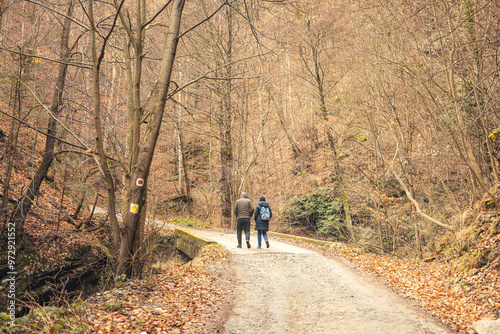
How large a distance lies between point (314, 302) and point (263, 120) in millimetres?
13592

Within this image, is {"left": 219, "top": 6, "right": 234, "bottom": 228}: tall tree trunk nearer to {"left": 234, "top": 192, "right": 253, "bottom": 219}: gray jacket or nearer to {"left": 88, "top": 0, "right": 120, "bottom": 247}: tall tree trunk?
{"left": 234, "top": 192, "right": 253, "bottom": 219}: gray jacket

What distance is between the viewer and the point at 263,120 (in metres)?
19.3

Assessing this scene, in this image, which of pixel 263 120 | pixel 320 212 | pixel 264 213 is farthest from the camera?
pixel 320 212

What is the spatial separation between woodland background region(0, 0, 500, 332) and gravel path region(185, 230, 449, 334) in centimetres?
241

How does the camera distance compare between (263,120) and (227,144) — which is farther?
(227,144)

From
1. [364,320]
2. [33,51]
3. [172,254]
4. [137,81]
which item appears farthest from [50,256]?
[364,320]

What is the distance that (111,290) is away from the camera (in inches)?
241

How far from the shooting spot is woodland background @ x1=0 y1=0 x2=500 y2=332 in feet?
23.2

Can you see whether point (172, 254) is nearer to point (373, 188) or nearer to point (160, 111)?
point (373, 188)

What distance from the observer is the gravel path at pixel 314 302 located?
5.51m

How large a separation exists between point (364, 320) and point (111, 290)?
436 centimetres

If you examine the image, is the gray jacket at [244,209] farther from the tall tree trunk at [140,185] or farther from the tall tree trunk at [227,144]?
the tall tree trunk at [227,144]

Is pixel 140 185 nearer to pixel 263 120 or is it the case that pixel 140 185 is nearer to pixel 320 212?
pixel 263 120

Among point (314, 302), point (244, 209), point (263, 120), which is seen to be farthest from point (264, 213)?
point (263, 120)
